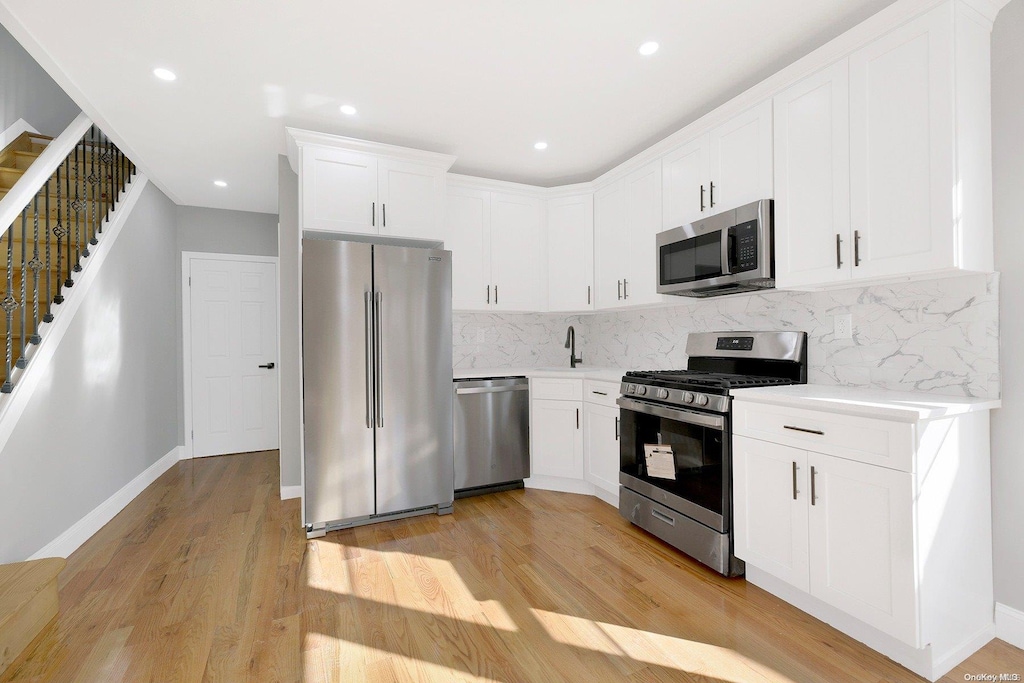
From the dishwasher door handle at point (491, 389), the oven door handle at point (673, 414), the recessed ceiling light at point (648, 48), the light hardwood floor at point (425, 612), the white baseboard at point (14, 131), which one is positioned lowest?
the light hardwood floor at point (425, 612)

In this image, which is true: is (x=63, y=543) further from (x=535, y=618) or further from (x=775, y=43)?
(x=775, y=43)

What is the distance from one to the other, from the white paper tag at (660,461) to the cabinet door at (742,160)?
142 centimetres

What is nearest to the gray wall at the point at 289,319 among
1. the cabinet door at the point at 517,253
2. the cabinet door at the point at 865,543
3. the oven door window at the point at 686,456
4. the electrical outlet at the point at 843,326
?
the cabinet door at the point at 517,253

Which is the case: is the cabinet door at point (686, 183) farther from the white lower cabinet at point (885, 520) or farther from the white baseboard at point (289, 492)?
the white baseboard at point (289, 492)

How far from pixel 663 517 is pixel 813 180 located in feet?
6.31

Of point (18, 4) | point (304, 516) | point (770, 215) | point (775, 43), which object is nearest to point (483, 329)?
point (304, 516)

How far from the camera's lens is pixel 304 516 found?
9.80ft

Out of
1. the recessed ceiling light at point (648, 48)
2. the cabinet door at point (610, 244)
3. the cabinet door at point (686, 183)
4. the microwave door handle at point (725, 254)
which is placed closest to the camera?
the recessed ceiling light at point (648, 48)

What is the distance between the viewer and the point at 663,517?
274cm

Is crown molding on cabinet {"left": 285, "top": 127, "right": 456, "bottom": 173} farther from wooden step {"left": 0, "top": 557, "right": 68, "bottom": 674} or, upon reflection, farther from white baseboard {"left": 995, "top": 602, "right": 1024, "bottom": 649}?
white baseboard {"left": 995, "top": 602, "right": 1024, "bottom": 649}

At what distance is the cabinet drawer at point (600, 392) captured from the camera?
3.34 meters

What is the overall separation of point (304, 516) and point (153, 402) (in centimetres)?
231

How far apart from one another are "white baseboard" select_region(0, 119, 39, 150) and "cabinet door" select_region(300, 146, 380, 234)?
102 inches

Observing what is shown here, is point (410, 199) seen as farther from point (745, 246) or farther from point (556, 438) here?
point (745, 246)
